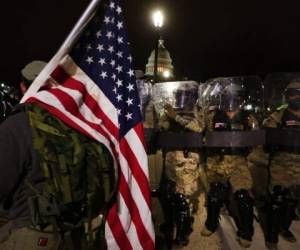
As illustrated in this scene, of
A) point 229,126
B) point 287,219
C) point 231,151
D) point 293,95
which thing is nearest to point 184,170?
point 231,151

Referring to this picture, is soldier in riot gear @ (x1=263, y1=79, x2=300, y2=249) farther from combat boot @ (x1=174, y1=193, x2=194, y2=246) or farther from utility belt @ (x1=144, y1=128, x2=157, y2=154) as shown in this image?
utility belt @ (x1=144, y1=128, x2=157, y2=154)

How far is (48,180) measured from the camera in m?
2.27

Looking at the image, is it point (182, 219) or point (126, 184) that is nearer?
point (126, 184)

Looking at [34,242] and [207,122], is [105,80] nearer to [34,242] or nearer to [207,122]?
[34,242]

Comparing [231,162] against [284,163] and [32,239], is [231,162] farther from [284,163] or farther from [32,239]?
[32,239]

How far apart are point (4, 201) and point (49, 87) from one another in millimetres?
853

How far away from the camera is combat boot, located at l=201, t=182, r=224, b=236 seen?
530cm

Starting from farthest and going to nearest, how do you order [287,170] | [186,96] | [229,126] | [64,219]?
[186,96]
[287,170]
[229,126]
[64,219]

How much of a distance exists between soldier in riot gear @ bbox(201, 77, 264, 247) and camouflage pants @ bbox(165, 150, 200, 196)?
291 mm

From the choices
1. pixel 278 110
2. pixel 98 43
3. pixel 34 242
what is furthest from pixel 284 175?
pixel 34 242

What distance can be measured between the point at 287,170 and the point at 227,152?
113cm

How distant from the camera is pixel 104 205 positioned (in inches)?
104

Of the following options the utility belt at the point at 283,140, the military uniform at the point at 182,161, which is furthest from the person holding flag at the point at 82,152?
the utility belt at the point at 283,140

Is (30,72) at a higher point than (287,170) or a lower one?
higher
